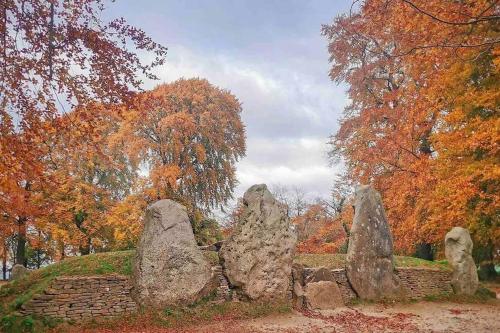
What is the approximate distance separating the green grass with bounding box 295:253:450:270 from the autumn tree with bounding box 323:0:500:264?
97cm

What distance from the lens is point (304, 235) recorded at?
2675 centimetres

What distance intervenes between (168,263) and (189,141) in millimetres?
12905

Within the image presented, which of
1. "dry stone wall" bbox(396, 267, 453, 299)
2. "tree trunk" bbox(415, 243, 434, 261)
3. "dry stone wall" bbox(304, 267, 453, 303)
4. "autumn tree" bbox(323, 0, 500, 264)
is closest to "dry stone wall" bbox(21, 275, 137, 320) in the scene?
"dry stone wall" bbox(304, 267, 453, 303)

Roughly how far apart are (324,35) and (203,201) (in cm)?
1097

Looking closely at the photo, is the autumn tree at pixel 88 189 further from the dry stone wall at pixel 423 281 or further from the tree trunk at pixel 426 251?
the tree trunk at pixel 426 251

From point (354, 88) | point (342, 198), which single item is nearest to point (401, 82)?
point (354, 88)

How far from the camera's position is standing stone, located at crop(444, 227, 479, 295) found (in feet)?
45.4

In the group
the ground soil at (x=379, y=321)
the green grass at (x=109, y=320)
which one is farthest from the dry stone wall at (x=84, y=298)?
the ground soil at (x=379, y=321)

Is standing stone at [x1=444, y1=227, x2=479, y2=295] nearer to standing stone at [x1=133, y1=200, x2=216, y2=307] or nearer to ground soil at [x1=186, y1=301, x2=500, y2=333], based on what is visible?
ground soil at [x1=186, y1=301, x2=500, y2=333]

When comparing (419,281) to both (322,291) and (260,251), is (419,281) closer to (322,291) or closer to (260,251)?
(322,291)

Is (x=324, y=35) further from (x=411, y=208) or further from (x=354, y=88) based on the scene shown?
(x=411, y=208)

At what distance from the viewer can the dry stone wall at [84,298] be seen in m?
8.75

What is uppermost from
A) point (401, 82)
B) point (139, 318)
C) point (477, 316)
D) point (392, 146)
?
point (401, 82)

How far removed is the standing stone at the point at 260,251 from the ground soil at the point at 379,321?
0.87 metres
